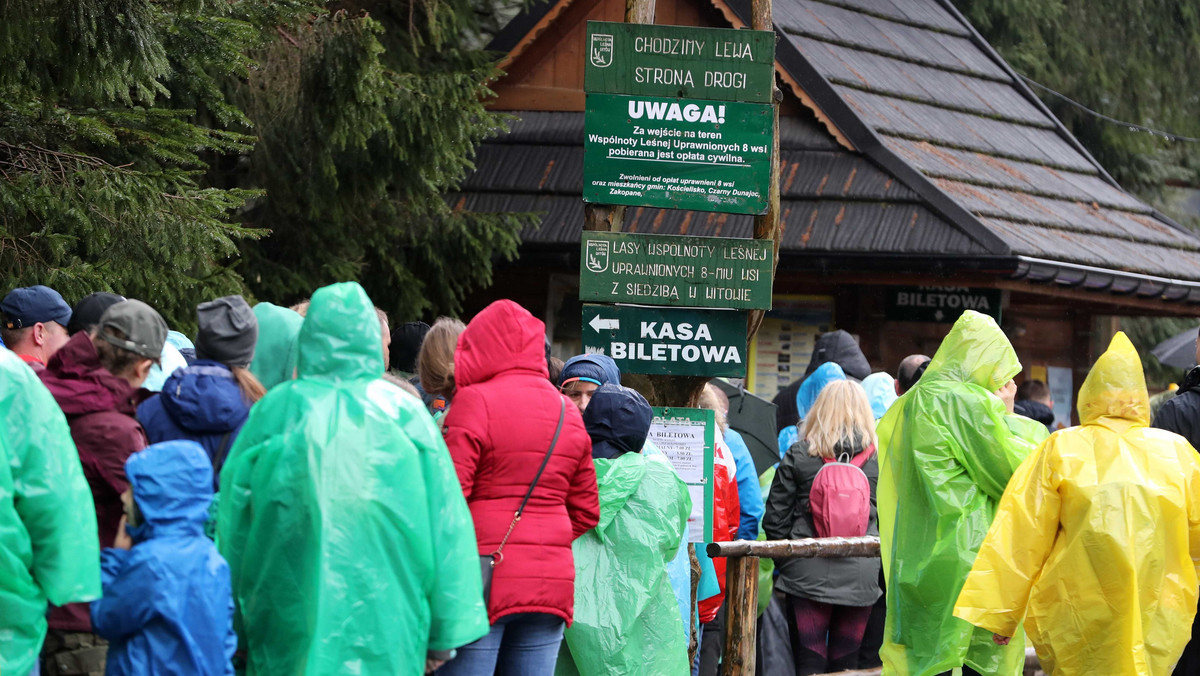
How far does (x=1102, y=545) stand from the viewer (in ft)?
18.5

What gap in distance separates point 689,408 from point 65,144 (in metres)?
3.47

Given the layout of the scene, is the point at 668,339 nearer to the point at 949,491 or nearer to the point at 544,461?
the point at 949,491

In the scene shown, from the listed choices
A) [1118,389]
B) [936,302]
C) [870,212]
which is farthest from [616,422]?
[936,302]

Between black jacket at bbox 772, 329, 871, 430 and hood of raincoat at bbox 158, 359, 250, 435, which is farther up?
hood of raincoat at bbox 158, 359, 250, 435

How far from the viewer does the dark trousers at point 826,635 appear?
7520 millimetres

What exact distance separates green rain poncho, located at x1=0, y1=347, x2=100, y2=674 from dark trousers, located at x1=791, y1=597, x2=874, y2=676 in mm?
4267

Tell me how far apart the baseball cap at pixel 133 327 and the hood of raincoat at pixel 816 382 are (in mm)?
4540

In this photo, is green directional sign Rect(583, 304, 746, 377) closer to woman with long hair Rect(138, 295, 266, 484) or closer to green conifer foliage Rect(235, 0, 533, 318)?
woman with long hair Rect(138, 295, 266, 484)

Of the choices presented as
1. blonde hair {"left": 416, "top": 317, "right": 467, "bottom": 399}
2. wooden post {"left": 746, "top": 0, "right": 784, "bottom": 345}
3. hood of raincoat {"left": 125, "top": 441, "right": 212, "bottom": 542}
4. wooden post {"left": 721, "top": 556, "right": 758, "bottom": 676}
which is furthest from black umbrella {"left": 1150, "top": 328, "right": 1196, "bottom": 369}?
hood of raincoat {"left": 125, "top": 441, "right": 212, "bottom": 542}

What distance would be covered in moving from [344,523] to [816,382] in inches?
196

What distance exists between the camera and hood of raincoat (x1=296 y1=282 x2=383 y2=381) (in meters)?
4.39

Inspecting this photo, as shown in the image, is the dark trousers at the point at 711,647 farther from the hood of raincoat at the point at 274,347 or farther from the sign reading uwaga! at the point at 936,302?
the sign reading uwaga! at the point at 936,302

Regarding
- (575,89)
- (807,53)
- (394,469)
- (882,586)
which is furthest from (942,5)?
(394,469)

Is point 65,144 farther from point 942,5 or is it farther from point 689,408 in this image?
point 942,5
